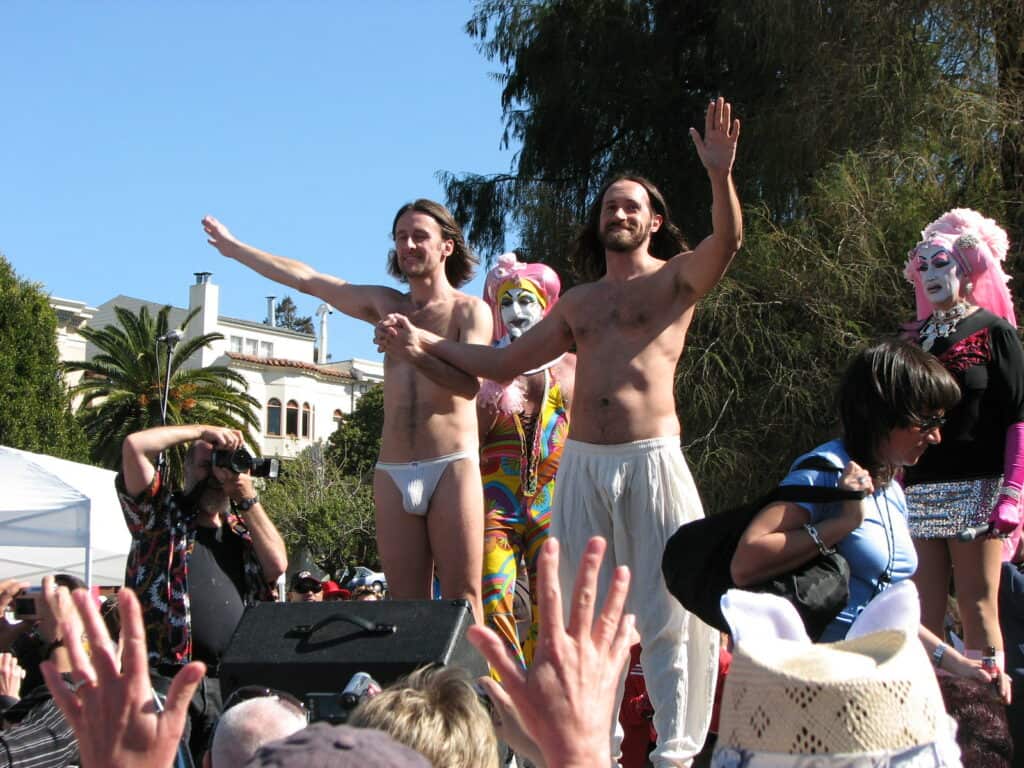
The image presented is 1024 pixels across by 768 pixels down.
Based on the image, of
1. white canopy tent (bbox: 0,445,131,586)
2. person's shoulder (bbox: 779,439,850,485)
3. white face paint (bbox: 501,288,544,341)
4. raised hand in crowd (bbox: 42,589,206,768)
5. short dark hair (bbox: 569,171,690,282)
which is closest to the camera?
raised hand in crowd (bbox: 42,589,206,768)

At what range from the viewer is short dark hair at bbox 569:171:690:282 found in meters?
5.29

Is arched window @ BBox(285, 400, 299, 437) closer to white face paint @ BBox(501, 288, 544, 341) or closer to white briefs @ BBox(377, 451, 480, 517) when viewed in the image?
white face paint @ BBox(501, 288, 544, 341)

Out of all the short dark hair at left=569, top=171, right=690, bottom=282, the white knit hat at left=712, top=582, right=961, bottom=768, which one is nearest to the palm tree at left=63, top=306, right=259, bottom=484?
the short dark hair at left=569, top=171, right=690, bottom=282

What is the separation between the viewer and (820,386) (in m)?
11.9

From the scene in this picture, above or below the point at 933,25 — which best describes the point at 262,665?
below

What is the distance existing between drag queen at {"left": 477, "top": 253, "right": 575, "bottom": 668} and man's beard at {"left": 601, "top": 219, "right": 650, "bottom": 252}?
0.79 metres

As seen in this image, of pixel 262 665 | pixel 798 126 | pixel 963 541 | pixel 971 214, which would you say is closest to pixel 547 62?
pixel 798 126

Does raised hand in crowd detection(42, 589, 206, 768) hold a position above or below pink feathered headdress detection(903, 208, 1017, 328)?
below

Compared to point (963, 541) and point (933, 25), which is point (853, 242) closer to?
point (933, 25)

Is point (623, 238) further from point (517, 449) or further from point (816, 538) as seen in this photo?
point (816, 538)

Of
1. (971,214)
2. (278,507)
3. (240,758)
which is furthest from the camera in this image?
(278,507)

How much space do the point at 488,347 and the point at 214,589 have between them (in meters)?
1.54

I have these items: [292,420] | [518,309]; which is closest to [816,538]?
[518,309]

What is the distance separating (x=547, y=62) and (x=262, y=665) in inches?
568
